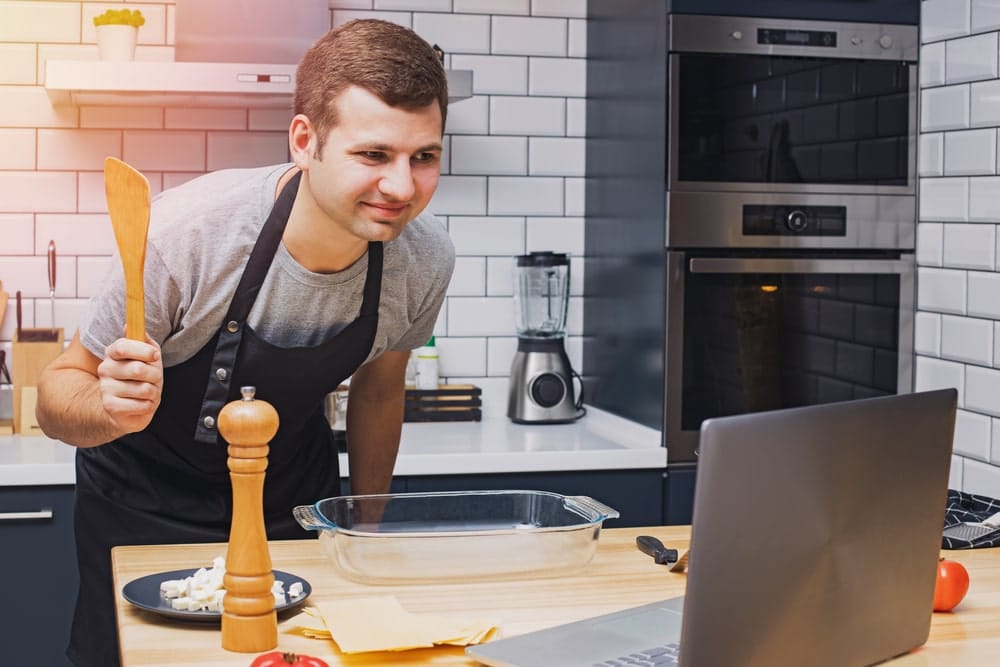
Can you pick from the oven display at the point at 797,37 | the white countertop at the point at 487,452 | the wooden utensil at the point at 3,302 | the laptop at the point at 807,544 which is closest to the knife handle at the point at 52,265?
the wooden utensil at the point at 3,302

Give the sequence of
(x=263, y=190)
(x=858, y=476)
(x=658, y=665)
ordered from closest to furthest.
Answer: (x=858, y=476) < (x=658, y=665) < (x=263, y=190)

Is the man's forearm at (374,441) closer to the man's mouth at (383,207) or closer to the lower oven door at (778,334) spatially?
the man's mouth at (383,207)

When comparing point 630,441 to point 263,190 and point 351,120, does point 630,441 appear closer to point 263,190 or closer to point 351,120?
point 263,190

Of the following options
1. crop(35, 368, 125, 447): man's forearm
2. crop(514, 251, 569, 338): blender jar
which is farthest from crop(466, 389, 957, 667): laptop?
crop(514, 251, 569, 338): blender jar

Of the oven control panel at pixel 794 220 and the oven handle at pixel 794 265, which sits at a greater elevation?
the oven control panel at pixel 794 220

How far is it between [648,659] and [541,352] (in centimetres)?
203

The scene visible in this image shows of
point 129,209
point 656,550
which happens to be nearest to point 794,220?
point 656,550

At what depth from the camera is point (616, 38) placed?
10.9 feet

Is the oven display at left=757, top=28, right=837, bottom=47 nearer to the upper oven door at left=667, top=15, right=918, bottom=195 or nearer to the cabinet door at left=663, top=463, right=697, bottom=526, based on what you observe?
the upper oven door at left=667, top=15, right=918, bottom=195

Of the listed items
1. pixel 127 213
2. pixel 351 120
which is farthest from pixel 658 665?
pixel 351 120

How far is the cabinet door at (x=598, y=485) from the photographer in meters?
2.87

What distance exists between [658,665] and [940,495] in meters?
0.34

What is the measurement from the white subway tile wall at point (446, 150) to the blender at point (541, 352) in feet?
0.33

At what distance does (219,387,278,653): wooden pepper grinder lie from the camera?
4.34 feet
